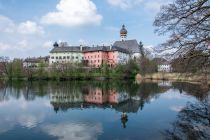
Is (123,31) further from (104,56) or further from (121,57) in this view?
(104,56)

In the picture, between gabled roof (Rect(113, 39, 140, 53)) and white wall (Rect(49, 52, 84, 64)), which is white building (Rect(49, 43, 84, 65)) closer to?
white wall (Rect(49, 52, 84, 64))

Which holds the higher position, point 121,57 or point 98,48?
point 98,48

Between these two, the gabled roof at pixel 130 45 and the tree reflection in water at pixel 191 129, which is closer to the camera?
the tree reflection in water at pixel 191 129

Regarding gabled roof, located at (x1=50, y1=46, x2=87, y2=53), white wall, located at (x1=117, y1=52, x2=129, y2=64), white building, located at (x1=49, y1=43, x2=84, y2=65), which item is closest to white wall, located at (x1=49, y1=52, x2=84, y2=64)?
white building, located at (x1=49, y1=43, x2=84, y2=65)

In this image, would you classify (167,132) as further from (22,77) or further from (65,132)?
(22,77)

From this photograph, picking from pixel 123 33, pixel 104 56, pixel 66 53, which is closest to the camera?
pixel 104 56

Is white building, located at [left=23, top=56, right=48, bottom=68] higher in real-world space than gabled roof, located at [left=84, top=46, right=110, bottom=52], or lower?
lower

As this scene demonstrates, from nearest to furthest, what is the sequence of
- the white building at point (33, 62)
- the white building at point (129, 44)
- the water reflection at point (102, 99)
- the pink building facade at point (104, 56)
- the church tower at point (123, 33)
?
the water reflection at point (102, 99) → the white building at point (33, 62) → the pink building facade at point (104, 56) → the white building at point (129, 44) → the church tower at point (123, 33)

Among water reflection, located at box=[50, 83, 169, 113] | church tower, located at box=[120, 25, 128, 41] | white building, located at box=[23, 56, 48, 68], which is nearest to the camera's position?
water reflection, located at box=[50, 83, 169, 113]

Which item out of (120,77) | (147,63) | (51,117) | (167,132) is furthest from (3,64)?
(167,132)

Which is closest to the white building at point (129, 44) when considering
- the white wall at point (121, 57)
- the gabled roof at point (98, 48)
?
the white wall at point (121, 57)

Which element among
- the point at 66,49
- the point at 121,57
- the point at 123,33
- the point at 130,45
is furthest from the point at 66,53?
the point at 130,45

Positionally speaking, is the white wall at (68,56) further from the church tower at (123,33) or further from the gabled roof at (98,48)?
the church tower at (123,33)

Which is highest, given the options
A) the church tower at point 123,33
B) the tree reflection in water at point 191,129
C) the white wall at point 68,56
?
the church tower at point 123,33
